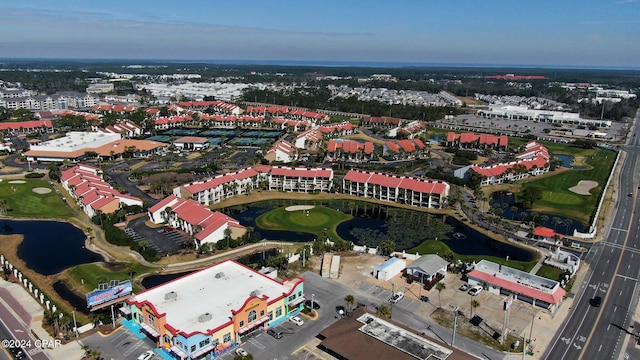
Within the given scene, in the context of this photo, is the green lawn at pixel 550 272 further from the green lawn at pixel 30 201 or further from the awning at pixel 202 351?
the green lawn at pixel 30 201

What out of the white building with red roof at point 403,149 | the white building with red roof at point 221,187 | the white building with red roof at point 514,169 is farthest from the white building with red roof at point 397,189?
the white building with red roof at point 403,149

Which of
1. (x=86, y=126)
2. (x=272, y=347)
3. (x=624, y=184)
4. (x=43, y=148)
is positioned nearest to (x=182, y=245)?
(x=272, y=347)

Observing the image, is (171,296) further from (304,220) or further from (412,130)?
(412,130)

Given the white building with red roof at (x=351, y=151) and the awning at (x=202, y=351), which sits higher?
the white building with red roof at (x=351, y=151)

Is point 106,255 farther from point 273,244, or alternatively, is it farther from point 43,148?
point 43,148

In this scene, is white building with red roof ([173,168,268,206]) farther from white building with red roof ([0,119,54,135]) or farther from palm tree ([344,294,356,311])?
white building with red roof ([0,119,54,135])

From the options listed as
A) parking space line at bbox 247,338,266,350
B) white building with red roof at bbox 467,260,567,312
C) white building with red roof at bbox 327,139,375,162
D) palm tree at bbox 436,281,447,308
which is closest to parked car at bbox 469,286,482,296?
white building with red roof at bbox 467,260,567,312

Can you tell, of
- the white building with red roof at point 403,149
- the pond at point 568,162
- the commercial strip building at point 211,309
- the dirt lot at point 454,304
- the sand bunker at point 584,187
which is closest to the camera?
the commercial strip building at point 211,309
